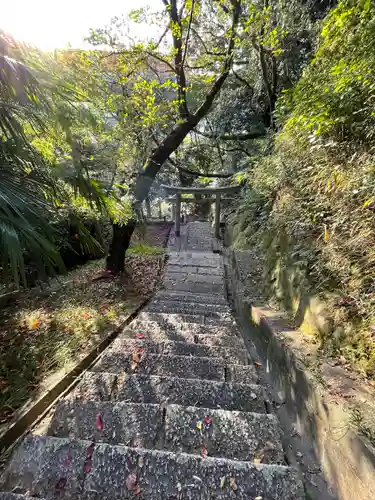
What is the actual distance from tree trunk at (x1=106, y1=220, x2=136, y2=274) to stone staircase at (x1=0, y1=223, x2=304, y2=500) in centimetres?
290

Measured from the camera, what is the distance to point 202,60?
605cm

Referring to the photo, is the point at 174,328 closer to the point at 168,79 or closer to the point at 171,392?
the point at 171,392

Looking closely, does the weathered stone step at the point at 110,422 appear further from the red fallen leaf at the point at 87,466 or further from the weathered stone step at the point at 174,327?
the weathered stone step at the point at 174,327

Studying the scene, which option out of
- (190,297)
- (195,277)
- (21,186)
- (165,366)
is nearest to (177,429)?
(165,366)

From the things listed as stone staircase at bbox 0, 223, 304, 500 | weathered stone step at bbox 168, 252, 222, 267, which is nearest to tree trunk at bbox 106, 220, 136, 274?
weathered stone step at bbox 168, 252, 222, 267

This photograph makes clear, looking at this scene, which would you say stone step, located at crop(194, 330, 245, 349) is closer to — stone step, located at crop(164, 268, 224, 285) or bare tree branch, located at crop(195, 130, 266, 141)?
stone step, located at crop(164, 268, 224, 285)

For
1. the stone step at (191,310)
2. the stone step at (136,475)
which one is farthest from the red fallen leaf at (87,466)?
the stone step at (191,310)

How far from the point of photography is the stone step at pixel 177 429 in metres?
Answer: 1.24

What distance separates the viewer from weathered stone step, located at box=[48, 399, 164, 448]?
1.28 meters

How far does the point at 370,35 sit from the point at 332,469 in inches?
122

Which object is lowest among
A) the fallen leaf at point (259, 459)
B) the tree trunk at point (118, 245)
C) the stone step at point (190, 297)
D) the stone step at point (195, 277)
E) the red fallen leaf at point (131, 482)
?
the stone step at point (190, 297)

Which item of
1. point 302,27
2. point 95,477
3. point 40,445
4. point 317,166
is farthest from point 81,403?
point 302,27

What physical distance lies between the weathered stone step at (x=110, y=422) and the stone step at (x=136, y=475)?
0.15 meters

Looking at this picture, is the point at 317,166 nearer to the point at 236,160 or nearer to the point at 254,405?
the point at 254,405
